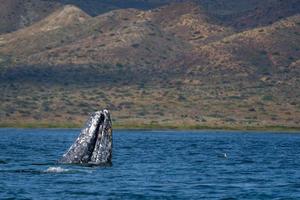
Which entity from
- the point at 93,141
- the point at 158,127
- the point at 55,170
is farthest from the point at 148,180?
the point at 158,127

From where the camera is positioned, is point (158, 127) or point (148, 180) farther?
point (158, 127)

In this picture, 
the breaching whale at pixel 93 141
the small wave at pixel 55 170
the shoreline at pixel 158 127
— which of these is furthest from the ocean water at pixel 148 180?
the shoreline at pixel 158 127

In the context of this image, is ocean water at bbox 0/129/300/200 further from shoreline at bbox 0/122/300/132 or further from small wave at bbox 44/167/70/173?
shoreline at bbox 0/122/300/132

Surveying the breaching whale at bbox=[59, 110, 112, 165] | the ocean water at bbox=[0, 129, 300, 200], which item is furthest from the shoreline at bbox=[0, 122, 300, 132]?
the breaching whale at bbox=[59, 110, 112, 165]

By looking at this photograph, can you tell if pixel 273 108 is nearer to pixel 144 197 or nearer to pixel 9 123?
pixel 9 123

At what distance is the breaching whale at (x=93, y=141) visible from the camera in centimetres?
4734

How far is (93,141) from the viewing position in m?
47.5

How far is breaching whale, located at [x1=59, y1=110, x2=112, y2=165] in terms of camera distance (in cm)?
4734

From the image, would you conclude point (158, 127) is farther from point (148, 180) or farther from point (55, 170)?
point (148, 180)

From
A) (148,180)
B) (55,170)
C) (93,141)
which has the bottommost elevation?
(148,180)

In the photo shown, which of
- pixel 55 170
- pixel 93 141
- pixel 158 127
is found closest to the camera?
pixel 93 141

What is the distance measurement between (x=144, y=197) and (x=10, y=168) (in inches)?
551

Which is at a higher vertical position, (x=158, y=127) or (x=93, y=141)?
(x=93, y=141)

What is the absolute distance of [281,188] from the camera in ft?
148
